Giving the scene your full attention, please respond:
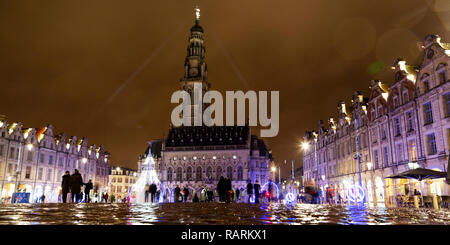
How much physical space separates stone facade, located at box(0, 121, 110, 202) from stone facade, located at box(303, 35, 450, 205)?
110 ft

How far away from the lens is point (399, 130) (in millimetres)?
34875

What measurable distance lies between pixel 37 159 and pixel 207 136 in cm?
4154

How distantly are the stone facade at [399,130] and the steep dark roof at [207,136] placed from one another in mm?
34434

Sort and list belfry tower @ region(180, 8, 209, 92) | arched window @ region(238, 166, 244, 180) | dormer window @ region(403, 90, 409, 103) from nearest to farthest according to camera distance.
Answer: dormer window @ region(403, 90, 409, 103) < arched window @ region(238, 166, 244, 180) < belfry tower @ region(180, 8, 209, 92)

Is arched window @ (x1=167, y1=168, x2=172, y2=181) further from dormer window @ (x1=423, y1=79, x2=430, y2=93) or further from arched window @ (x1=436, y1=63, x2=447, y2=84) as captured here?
arched window @ (x1=436, y1=63, x2=447, y2=84)

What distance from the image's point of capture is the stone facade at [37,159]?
4691cm

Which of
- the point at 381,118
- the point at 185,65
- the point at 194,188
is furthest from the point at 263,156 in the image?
the point at 381,118

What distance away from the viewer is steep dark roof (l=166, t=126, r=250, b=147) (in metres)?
83.5

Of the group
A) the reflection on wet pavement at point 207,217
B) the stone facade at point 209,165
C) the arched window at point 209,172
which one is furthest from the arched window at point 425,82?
the arched window at point 209,172

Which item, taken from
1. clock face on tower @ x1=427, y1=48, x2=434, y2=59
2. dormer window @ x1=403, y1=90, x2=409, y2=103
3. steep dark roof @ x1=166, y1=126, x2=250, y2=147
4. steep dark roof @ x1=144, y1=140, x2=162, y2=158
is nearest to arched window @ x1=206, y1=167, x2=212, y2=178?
steep dark roof @ x1=166, y1=126, x2=250, y2=147

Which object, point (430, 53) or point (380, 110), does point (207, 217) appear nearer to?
point (430, 53)

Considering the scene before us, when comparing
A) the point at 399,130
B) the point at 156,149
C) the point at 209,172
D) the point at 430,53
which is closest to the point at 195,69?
the point at 156,149

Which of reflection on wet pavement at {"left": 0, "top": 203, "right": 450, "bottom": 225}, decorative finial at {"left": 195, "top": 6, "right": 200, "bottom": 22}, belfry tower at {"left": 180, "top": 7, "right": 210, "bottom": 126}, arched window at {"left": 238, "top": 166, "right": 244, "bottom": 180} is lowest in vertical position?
reflection on wet pavement at {"left": 0, "top": 203, "right": 450, "bottom": 225}
